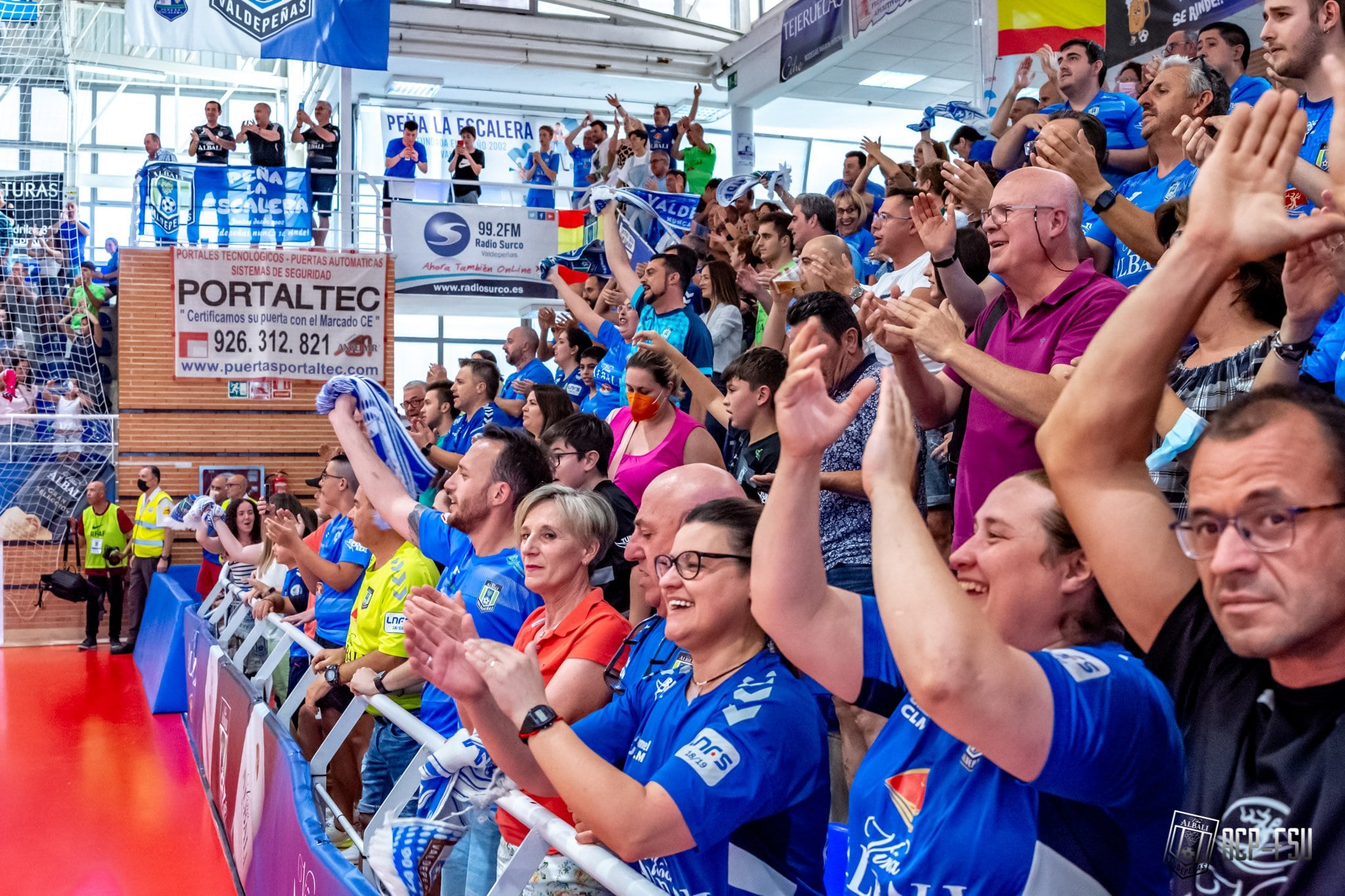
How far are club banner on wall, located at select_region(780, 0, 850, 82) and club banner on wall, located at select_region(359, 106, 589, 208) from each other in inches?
186

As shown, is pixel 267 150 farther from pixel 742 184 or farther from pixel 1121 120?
pixel 1121 120

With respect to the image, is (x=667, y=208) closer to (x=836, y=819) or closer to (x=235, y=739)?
(x=235, y=739)

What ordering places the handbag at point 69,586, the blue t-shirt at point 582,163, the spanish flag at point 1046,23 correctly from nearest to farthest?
the spanish flag at point 1046,23 → the handbag at point 69,586 → the blue t-shirt at point 582,163

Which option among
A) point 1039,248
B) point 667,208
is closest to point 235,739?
point 1039,248

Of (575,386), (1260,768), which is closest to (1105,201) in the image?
(1260,768)

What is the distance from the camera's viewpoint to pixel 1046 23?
959cm

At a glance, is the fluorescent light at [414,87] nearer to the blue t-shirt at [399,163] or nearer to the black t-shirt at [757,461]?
the blue t-shirt at [399,163]

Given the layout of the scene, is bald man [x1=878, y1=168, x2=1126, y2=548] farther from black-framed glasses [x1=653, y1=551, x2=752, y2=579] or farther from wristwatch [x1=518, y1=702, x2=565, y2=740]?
wristwatch [x1=518, y1=702, x2=565, y2=740]

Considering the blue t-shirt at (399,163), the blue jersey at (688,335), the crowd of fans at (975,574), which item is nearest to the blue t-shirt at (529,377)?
the blue jersey at (688,335)

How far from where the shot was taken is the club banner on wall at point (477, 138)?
19.1 m

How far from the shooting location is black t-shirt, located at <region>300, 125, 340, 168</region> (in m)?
13.2

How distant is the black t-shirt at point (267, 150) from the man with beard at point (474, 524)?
9.52m

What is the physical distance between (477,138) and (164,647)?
11.9 meters

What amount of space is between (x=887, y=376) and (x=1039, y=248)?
1.49 meters
